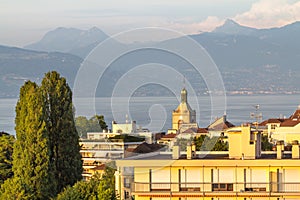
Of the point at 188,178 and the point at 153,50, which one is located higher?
the point at 153,50

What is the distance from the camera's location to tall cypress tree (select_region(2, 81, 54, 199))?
3050cm

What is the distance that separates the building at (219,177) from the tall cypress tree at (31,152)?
4.57 m

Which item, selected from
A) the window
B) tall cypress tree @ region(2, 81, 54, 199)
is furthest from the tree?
the window

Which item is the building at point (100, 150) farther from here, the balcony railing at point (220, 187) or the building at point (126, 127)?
the balcony railing at point (220, 187)

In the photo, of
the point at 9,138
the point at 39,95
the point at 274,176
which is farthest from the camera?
the point at 9,138

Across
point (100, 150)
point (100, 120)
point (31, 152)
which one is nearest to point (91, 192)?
point (31, 152)

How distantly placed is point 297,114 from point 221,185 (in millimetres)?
56065

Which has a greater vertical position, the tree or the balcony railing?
the balcony railing

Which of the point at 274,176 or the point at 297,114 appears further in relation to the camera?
the point at 297,114

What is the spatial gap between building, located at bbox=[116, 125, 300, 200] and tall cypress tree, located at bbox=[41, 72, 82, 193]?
18.6ft

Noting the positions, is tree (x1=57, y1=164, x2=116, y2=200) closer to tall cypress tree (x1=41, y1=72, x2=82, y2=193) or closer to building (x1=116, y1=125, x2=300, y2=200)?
building (x1=116, y1=125, x2=300, y2=200)

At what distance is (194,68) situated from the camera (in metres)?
41.6

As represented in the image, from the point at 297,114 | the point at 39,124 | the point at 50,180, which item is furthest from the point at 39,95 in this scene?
the point at 297,114

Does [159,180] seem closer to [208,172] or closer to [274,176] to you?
[208,172]
